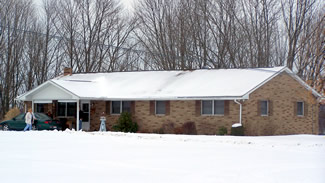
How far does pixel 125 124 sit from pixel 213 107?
19.2 ft

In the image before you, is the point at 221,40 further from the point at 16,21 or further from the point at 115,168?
the point at 115,168

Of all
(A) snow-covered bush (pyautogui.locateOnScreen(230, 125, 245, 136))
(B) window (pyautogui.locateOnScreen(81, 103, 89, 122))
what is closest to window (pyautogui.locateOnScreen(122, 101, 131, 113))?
(B) window (pyautogui.locateOnScreen(81, 103, 89, 122))

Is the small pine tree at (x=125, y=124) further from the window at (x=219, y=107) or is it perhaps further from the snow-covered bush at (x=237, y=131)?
the snow-covered bush at (x=237, y=131)

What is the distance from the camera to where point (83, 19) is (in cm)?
4959

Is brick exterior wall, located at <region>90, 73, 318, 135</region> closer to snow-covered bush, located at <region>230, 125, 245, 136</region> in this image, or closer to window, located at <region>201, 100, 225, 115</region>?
window, located at <region>201, 100, 225, 115</region>

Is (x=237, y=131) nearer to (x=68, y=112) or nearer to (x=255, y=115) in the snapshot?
(x=255, y=115)

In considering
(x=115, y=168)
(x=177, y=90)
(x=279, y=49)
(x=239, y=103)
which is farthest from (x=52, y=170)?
(x=279, y=49)

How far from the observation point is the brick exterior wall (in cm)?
2836

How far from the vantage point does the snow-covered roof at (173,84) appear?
94.7 feet

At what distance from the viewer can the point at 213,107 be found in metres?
29.1

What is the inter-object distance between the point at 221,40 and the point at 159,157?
2915 cm

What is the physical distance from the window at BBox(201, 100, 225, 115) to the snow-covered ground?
606 cm

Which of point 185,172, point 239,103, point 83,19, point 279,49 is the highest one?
point 83,19

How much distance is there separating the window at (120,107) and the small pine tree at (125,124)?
3.81 feet
